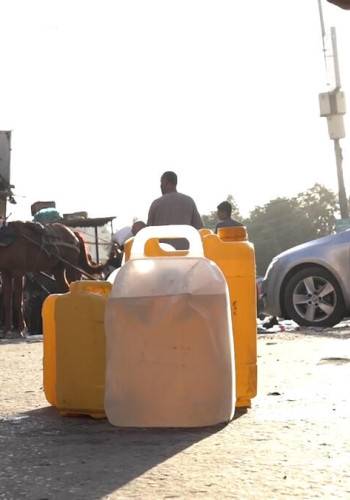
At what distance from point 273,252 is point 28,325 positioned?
9383 centimetres

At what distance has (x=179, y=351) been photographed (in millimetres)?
4898

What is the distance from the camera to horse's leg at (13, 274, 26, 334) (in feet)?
49.4

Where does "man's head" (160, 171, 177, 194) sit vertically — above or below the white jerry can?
above

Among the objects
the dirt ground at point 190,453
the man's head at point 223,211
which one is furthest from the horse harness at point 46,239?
the dirt ground at point 190,453

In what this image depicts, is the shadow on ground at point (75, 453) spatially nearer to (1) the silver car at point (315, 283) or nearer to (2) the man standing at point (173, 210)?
(2) the man standing at point (173, 210)

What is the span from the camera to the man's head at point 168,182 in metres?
10.1

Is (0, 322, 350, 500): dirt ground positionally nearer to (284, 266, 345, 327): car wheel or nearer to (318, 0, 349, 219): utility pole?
(284, 266, 345, 327): car wheel

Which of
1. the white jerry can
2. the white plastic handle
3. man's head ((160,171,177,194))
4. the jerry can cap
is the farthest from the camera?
man's head ((160,171,177,194))

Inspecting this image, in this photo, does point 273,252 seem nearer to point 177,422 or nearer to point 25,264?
point 25,264

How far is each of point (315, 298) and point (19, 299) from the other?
4519mm

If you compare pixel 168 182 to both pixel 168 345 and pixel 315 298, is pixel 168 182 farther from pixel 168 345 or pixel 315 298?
pixel 168 345

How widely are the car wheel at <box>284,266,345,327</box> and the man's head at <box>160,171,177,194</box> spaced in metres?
3.61

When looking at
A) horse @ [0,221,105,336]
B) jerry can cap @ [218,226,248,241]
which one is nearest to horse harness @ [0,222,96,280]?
horse @ [0,221,105,336]

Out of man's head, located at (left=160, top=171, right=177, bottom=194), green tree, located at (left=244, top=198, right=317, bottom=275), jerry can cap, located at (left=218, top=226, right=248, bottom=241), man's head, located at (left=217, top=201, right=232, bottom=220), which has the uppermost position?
green tree, located at (left=244, top=198, right=317, bottom=275)
